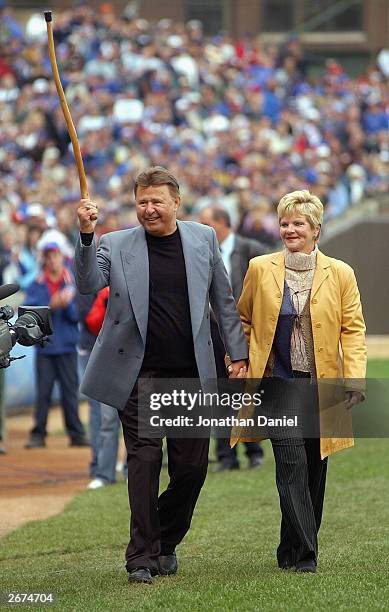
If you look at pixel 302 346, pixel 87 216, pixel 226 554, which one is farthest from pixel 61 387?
pixel 87 216

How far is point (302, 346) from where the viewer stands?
6.85 m

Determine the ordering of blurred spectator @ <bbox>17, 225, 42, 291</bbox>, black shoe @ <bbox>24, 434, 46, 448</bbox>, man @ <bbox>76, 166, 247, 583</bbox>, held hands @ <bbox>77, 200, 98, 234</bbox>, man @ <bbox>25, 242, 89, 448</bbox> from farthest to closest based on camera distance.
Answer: blurred spectator @ <bbox>17, 225, 42, 291</bbox>, man @ <bbox>25, 242, 89, 448</bbox>, black shoe @ <bbox>24, 434, 46, 448</bbox>, man @ <bbox>76, 166, 247, 583</bbox>, held hands @ <bbox>77, 200, 98, 234</bbox>

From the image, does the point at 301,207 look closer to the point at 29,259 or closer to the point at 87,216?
the point at 87,216

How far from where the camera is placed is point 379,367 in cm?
1522

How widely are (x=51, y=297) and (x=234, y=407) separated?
20.6 ft

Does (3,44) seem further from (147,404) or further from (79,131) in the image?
(147,404)

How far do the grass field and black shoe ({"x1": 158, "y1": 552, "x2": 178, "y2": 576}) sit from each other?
6 centimetres

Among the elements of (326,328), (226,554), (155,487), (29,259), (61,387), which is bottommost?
(61,387)

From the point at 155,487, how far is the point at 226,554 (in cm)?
104

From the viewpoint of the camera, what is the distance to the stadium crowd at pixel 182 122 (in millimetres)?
21516

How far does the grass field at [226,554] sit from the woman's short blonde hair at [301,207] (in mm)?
1740

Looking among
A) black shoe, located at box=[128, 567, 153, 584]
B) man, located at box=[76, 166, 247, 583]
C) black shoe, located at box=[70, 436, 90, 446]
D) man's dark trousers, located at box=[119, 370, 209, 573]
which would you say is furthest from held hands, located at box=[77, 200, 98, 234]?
black shoe, located at box=[70, 436, 90, 446]

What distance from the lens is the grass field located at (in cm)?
618

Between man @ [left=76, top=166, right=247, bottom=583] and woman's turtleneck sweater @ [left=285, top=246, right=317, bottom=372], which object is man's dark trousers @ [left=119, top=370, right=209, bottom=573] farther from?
woman's turtleneck sweater @ [left=285, top=246, right=317, bottom=372]
